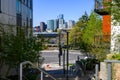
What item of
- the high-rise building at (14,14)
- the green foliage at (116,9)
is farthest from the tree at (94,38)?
the green foliage at (116,9)

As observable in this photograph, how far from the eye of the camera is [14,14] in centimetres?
3253

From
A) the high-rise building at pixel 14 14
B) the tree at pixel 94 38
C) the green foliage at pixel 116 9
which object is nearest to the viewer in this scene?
the green foliage at pixel 116 9

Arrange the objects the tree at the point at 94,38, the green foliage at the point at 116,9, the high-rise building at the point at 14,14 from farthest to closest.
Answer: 1. the tree at the point at 94,38
2. the high-rise building at the point at 14,14
3. the green foliage at the point at 116,9

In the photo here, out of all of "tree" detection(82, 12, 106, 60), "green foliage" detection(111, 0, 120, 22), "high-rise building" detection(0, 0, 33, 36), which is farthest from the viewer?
"tree" detection(82, 12, 106, 60)

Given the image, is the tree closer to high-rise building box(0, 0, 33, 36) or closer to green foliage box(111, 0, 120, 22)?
high-rise building box(0, 0, 33, 36)

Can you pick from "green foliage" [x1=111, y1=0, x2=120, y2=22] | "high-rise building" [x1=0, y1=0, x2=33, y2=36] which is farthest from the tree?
"green foliage" [x1=111, y1=0, x2=120, y2=22]

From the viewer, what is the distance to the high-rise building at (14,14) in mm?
29344

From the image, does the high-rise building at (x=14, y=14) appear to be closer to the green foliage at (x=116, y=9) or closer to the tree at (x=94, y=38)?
the tree at (x=94, y=38)

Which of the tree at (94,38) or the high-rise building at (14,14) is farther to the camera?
the tree at (94,38)

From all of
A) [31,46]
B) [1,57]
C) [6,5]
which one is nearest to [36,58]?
[31,46]

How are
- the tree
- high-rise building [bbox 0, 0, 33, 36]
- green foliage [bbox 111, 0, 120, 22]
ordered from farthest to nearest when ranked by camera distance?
the tree → high-rise building [bbox 0, 0, 33, 36] → green foliage [bbox 111, 0, 120, 22]

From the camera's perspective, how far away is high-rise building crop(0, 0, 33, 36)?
29.3 meters

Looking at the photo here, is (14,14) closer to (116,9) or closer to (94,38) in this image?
(94,38)

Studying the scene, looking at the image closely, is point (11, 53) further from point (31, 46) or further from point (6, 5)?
point (6, 5)
